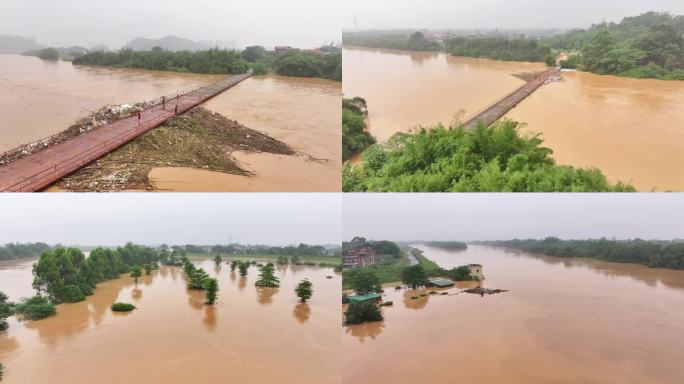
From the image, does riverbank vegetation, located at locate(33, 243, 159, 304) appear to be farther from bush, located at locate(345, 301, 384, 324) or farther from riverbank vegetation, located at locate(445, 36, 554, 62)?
riverbank vegetation, located at locate(445, 36, 554, 62)

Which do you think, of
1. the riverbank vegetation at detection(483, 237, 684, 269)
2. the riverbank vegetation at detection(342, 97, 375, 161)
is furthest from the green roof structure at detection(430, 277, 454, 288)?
the riverbank vegetation at detection(342, 97, 375, 161)

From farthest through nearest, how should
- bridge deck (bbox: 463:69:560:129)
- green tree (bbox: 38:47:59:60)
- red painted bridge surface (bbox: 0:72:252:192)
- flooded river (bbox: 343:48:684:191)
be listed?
green tree (bbox: 38:47:59:60)
bridge deck (bbox: 463:69:560:129)
flooded river (bbox: 343:48:684:191)
red painted bridge surface (bbox: 0:72:252:192)

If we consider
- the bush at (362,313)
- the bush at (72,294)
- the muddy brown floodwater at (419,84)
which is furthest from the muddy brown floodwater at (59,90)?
the bush at (362,313)

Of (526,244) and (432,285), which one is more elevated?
(526,244)

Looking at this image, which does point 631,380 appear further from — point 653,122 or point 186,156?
point 186,156

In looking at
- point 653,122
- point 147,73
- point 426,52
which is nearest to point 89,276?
point 147,73

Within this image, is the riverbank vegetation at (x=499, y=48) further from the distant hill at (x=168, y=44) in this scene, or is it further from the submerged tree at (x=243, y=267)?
the submerged tree at (x=243, y=267)
